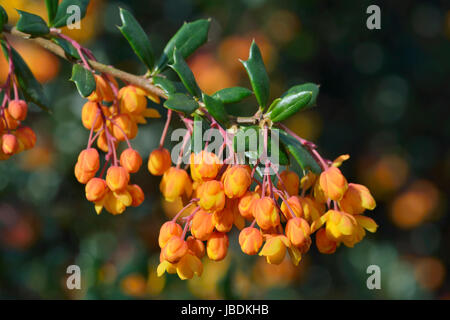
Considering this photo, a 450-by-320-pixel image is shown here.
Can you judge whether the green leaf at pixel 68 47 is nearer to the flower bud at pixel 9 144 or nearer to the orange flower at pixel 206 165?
the flower bud at pixel 9 144

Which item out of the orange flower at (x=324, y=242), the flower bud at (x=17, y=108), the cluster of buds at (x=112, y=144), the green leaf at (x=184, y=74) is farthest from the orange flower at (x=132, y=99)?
the orange flower at (x=324, y=242)

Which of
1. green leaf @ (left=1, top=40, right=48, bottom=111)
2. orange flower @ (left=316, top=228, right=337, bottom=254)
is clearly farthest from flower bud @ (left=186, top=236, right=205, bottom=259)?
green leaf @ (left=1, top=40, right=48, bottom=111)

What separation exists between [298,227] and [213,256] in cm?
17

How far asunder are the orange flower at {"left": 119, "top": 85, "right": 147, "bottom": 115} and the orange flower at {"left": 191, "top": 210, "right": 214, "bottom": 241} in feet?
0.84

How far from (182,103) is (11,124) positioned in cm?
41

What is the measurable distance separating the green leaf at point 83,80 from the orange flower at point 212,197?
28cm

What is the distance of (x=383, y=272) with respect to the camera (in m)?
2.46

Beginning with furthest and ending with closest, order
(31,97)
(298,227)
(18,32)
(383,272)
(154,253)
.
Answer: (154,253), (383,272), (31,97), (18,32), (298,227)

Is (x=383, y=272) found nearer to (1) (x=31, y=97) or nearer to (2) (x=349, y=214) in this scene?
(2) (x=349, y=214)

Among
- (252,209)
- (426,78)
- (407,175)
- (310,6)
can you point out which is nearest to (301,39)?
(310,6)

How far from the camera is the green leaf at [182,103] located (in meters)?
0.88

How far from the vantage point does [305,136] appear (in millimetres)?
2861

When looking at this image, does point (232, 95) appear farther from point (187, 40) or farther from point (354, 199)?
point (354, 199)

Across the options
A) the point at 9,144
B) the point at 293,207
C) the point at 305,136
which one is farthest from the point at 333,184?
the point at 305,136
